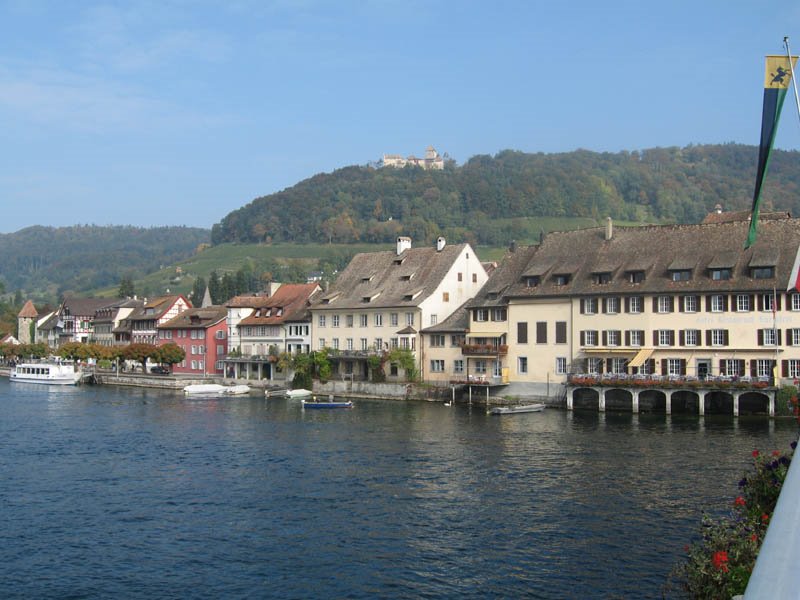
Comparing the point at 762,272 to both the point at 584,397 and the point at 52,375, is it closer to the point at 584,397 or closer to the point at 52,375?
the point at 584,397

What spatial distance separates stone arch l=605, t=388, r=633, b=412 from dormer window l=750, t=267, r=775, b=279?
13124 mm

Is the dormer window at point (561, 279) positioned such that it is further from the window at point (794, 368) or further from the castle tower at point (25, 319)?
the castle tower at point (25, 319)

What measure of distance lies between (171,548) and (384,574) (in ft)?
25.9

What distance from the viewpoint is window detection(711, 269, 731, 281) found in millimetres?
63781

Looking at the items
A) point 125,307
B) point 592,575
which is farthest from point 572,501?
point 125,307

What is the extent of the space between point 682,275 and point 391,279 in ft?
107

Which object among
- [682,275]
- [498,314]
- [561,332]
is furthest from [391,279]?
[682,275]

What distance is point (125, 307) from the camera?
140 m

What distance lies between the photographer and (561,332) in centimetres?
7125

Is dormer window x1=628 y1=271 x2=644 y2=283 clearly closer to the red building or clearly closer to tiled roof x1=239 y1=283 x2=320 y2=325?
tiled roof x1=239 y1=283 x2=320 y2=325

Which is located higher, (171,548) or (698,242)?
(698,242)

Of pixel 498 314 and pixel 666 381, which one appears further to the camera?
pixel 498 314

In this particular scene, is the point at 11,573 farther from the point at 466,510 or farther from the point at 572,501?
the point at 572,501

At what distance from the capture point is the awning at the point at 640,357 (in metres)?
65.6
